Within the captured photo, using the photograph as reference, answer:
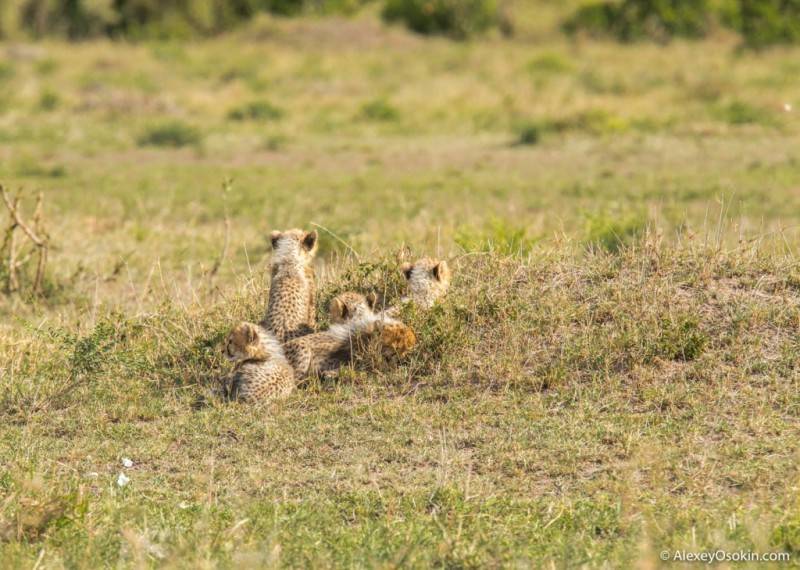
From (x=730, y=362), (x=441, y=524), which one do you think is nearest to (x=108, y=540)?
(x=441, y=524)

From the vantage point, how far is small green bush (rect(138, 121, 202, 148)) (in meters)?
16.5

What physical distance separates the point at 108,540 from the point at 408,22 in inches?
1159

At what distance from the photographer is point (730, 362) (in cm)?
585

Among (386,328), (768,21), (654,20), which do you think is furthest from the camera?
(654,20)

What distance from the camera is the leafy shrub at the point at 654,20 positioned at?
3062 cm

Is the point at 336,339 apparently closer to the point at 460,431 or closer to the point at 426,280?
the point at 426,280

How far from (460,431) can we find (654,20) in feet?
89.0

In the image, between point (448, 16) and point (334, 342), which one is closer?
point (334, 342)

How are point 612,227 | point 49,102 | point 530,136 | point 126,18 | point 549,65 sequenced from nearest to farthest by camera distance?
point 612,227 → point 530,136 → point 49,102 → point 549,65 → point 126,18

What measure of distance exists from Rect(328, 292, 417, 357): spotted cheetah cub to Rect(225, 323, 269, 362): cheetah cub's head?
440mm

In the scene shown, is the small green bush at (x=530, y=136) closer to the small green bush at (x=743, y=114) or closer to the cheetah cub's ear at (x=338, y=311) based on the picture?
the small green bush at (x=743, y=114)

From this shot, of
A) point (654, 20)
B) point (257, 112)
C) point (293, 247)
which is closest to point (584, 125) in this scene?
point (257, 112)

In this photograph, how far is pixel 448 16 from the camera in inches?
1266

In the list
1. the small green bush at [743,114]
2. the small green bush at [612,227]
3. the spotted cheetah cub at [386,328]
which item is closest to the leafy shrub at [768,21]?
the small green bush at [743,114]
